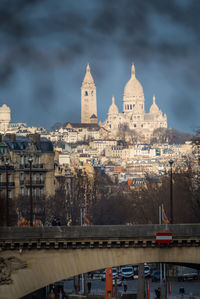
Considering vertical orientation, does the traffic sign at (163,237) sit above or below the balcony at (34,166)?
below

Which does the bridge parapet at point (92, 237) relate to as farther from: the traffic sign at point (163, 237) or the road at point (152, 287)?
the road at point (152, 287)

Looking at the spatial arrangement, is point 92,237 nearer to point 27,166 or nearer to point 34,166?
point 27,166

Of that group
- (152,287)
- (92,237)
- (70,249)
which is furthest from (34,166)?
(92,237)

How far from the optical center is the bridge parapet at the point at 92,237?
48594 mm

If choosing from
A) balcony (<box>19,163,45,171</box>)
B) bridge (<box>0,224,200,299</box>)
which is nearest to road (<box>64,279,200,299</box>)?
bridge (<box>0,224,200,299</box>)

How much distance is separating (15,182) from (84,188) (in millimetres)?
20230

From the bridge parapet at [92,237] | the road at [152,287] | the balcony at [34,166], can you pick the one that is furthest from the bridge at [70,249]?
the balcony at [34,166]

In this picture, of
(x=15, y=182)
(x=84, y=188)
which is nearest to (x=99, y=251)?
(x=15, y=182)

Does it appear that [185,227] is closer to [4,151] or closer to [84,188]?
[4,151]

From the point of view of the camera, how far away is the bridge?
48.6 meters

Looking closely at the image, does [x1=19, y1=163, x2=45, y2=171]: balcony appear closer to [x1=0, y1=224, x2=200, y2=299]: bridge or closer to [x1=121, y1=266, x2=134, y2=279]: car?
[x1=121, y1=266, x2=134, y2=279]: car

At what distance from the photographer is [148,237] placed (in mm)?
48750

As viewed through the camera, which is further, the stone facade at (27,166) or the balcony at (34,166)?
the balcony at (34,166)

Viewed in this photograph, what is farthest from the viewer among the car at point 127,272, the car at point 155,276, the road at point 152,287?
the car at point 127,272
